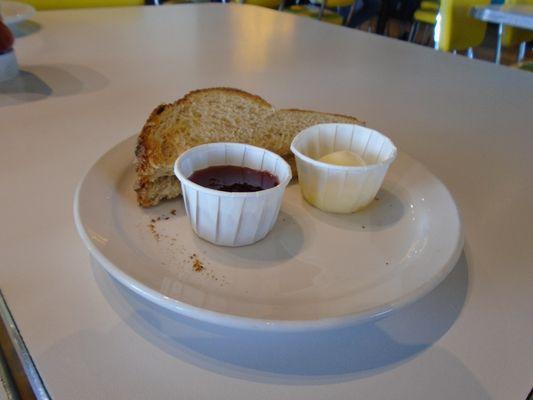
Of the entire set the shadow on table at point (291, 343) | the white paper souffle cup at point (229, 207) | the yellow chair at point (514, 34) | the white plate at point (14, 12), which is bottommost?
the shadow on table at point (291, 343)

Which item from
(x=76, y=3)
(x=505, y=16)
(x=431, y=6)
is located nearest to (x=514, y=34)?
(x=505, y=16)

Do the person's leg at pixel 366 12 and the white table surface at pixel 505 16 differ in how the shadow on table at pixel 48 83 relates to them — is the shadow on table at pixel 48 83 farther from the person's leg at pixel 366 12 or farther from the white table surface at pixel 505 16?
the person's leg at pixel 366 12

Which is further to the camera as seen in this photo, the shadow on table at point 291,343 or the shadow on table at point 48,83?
the shadow on table at point 48,83

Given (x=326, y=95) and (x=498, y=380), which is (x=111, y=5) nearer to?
(x=326, y=95)

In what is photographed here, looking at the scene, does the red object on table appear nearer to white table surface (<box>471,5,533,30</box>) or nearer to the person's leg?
white table surface (<box>471,5,533,30</box>)

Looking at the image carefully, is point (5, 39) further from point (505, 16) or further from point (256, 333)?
point (505, 16)

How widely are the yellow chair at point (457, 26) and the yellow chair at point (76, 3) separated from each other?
172cm

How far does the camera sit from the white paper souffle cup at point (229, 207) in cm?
65

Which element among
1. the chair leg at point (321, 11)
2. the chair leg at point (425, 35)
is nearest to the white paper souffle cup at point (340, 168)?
the chair leg at point (321, 11)

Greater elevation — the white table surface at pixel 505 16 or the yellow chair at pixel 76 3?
the white table surface at pixel 505 16

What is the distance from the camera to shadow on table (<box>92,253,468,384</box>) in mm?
525

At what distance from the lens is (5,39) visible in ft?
3.91

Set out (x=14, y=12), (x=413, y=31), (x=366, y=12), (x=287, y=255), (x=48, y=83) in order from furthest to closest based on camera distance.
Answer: (x=366, y=12)
(x=413, y=31)
(x=14, y=12)
(x=48, y=83)
(x=287, y=255)

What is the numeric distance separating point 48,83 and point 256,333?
3.69ft
